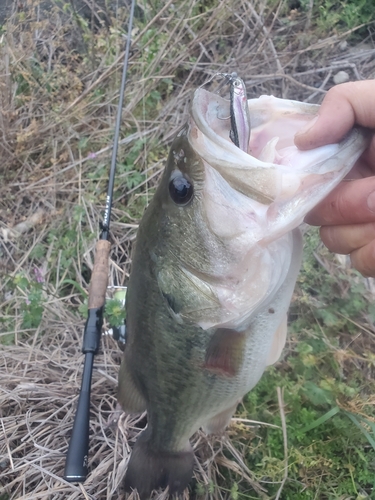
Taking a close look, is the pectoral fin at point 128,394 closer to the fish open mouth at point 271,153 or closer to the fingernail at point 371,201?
the fish open mouth at point 271,153

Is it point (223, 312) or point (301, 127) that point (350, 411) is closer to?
point (223, 312)

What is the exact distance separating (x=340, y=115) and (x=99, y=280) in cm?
132

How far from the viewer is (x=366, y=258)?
1.52 meters

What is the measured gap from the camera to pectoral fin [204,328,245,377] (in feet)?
5.03

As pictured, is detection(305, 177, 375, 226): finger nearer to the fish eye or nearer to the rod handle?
the fish eye

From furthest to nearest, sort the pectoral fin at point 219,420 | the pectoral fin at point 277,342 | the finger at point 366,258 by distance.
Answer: the pectoral fin at point 219,420 < the pectoral fin at point 277,342 < the finger at point 366,258

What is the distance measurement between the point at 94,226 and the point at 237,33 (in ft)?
6.40

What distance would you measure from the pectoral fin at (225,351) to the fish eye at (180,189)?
45 cm

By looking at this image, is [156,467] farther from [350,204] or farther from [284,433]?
[350,204]

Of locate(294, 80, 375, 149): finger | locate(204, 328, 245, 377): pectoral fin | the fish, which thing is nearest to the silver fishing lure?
the fish

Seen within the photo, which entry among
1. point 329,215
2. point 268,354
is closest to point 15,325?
point 268,354

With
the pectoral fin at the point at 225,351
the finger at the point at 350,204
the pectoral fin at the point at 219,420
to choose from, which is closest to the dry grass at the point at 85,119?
the pectoral fin at the point at 219,420

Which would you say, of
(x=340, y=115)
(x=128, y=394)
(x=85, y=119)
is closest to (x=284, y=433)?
(x=128, y=394)

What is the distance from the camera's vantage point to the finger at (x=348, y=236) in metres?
1.51
